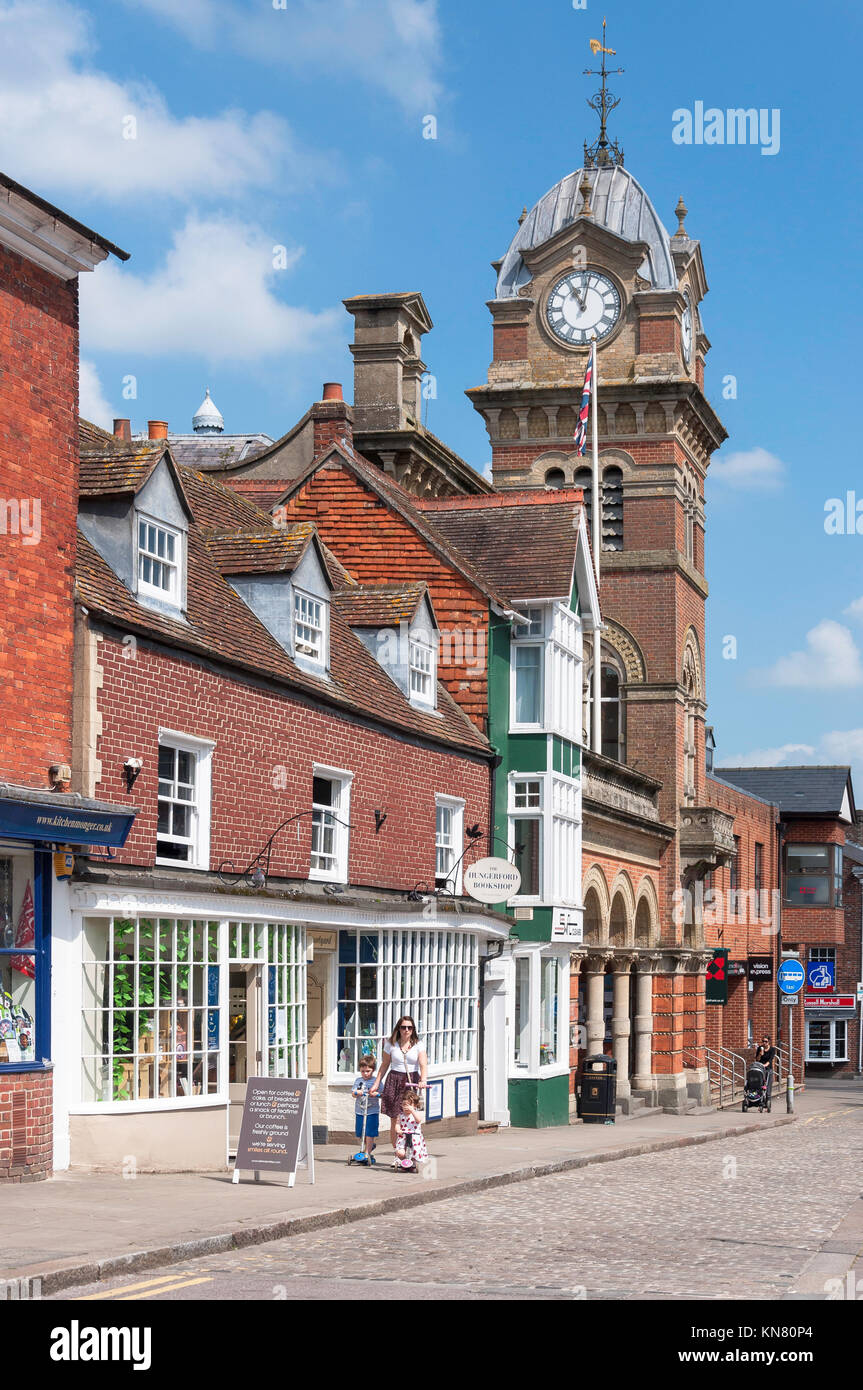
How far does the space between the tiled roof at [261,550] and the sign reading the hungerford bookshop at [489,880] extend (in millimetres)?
5440

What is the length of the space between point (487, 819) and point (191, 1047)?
11.1 metres

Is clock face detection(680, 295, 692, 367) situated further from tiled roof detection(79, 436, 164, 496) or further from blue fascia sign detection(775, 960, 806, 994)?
tiled roof detection(79, 436, 164, 496)

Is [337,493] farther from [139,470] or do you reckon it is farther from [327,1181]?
[327,1181]

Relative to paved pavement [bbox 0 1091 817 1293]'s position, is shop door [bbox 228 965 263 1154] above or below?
above

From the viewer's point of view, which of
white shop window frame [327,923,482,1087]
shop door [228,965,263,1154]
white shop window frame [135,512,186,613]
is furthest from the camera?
white shop window frame [327,923,482,1087]

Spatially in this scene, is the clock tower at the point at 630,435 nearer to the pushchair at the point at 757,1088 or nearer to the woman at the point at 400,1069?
the pushchair at the point at 757,1088

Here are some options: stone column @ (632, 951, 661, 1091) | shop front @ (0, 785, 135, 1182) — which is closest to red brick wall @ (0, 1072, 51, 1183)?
shop front @ (0, 785, 135, 1182)

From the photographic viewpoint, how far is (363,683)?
79.3 feet

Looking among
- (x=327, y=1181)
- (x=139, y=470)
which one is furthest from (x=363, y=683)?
(x=327, y=1181)

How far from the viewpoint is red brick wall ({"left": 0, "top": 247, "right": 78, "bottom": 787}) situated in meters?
15.6

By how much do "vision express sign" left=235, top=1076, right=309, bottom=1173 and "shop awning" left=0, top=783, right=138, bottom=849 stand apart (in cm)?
262

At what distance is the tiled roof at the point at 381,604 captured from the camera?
2572 cm

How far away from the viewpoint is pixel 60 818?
15.2 meters

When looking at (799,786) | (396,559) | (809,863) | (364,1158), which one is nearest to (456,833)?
(396,559)
